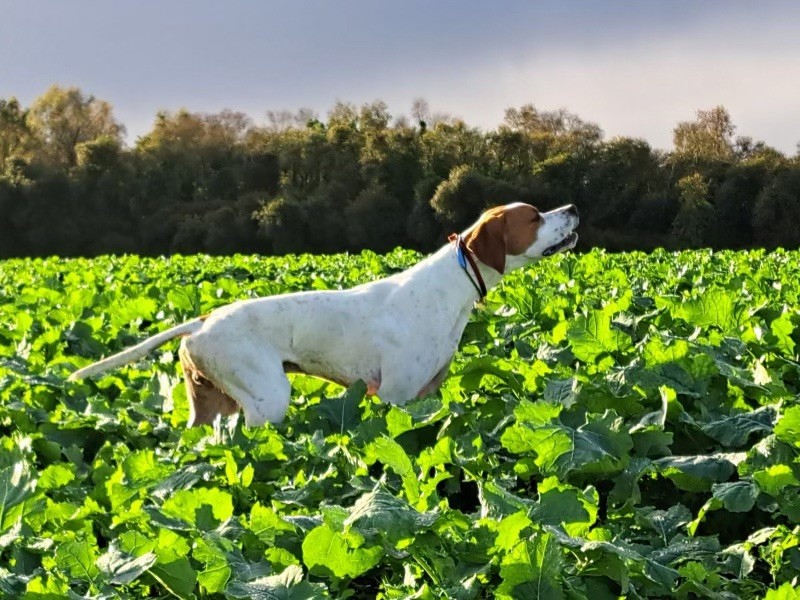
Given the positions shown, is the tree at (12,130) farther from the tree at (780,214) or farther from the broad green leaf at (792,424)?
the broad green leaf at (792,424)

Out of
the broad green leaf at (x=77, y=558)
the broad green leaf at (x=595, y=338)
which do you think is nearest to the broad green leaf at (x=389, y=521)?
the broad green leaf at (x=77, y=558)

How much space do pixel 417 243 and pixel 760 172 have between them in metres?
18.6

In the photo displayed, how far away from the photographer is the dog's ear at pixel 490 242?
18.8 feet

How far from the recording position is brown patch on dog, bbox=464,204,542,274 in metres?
5.75

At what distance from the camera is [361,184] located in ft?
211

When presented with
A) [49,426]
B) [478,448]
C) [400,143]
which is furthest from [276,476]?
[400,143]

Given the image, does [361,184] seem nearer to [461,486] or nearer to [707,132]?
[707,132]

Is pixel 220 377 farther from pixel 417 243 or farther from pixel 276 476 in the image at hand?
pixel 417 243

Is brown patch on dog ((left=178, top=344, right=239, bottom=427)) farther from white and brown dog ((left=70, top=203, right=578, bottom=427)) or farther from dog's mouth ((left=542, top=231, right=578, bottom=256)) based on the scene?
dog's mouth ((left=542, top=231, right=578, bottom=256))

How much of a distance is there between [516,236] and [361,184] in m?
58.9

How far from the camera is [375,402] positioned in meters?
4.39


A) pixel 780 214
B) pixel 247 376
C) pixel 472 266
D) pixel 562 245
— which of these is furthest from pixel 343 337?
pixel 780 214

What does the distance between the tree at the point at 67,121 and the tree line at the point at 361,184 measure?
0.81ft

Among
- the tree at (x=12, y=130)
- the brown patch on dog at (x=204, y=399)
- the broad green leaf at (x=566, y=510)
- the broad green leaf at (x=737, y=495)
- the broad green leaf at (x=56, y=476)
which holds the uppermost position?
the broad green leaf at (x=566, y=510)
